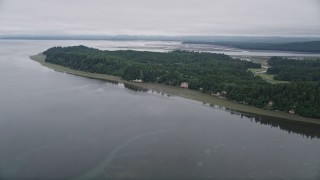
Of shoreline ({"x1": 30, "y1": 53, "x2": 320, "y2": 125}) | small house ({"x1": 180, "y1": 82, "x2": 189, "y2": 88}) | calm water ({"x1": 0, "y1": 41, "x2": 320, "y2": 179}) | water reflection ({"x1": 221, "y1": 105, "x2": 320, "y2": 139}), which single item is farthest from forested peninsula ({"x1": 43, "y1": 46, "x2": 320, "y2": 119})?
calm water ({"x1": 0, "y1": 41, "x2": 320, "y2": 179})

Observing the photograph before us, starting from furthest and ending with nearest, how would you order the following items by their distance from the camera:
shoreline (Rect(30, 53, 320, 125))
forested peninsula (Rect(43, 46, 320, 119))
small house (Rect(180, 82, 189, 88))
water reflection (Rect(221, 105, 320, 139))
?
small house (Rect(180, 82, 189, 88)), forested peninsula (Rect(43, 46, 320, 119)), shoreline (Rect(30, 53, 320, 125)), water reflection (Rect(221, 105, 320, 139))

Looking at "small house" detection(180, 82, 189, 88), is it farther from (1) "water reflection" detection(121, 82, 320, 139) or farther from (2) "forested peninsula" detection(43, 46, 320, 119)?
(1) "water reflection" detection(121, 82, 320, 139)

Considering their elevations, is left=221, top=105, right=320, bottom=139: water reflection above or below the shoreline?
below

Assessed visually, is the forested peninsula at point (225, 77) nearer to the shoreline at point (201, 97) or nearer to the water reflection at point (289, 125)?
the shoreline at point (201, 97)

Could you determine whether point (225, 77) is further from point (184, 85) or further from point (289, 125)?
point (289, 125)

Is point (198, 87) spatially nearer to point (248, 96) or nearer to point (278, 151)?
point (248, 96)

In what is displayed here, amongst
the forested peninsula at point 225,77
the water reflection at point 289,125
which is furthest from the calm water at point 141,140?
the forested peninsula at point 225,77
